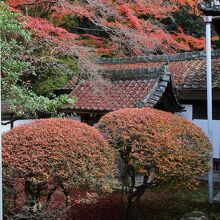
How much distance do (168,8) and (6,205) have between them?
389 inches

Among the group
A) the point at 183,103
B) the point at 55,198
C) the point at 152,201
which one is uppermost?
the point at 183,103

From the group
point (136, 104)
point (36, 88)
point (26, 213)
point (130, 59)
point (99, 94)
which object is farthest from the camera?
point (130, 59)

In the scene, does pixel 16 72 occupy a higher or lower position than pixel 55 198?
higher

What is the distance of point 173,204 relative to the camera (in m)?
9.56

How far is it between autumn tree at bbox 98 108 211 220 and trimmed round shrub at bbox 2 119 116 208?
959 millimetres

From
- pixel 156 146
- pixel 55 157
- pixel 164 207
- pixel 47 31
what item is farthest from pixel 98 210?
pixel 47 31

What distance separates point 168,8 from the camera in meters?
13.5

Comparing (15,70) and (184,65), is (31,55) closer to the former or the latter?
(15,70)

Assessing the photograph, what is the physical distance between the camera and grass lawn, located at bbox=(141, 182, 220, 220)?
870cm

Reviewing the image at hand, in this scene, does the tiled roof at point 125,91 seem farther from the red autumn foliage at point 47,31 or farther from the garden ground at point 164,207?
the garden ground at point 164,207

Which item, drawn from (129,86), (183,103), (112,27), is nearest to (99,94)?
(129,86)

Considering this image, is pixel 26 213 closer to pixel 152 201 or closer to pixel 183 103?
pixel 152 201

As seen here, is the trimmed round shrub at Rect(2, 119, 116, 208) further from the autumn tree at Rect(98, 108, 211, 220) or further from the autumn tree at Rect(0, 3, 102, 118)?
the autumn tree at Rect(0, 3, 102, 118)

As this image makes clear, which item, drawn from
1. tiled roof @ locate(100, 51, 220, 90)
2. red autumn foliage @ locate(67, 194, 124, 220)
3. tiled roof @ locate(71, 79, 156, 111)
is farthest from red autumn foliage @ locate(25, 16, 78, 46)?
red autumn foliage @ locate(67, 194, 124, 220)
